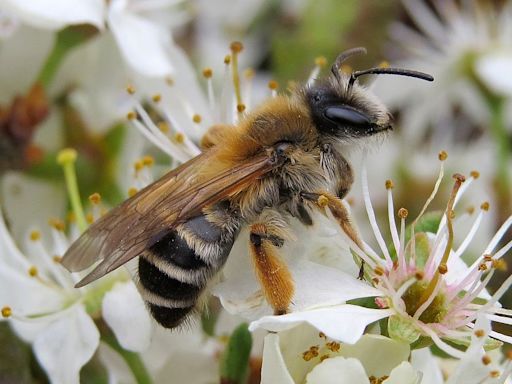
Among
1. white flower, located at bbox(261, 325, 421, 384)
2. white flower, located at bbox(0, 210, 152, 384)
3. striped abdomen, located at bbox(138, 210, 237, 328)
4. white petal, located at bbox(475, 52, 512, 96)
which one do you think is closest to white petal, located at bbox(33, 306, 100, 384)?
white flower, located at bbox(0, 210, 152, 384)

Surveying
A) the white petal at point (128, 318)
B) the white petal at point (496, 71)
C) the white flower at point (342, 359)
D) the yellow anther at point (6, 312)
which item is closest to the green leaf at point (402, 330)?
the white flower at point (342, 359)

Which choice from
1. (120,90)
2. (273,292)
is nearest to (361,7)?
(120,90)

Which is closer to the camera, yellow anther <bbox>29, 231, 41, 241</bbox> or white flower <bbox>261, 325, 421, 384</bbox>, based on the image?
white flower <bbox>261, 325, 421, 384</bbox>

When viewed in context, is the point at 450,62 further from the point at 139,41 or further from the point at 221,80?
the point at 139,41

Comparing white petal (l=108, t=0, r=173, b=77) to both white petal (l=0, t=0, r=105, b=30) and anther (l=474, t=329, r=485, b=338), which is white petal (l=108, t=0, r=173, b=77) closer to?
white petal (l=0, t=0, r=105, b=30)

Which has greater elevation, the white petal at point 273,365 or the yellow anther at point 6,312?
the white petal at point 273,365

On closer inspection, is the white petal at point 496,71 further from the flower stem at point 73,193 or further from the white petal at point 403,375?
the white petal at point 403,375

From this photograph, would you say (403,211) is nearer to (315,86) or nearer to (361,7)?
(315,86)
